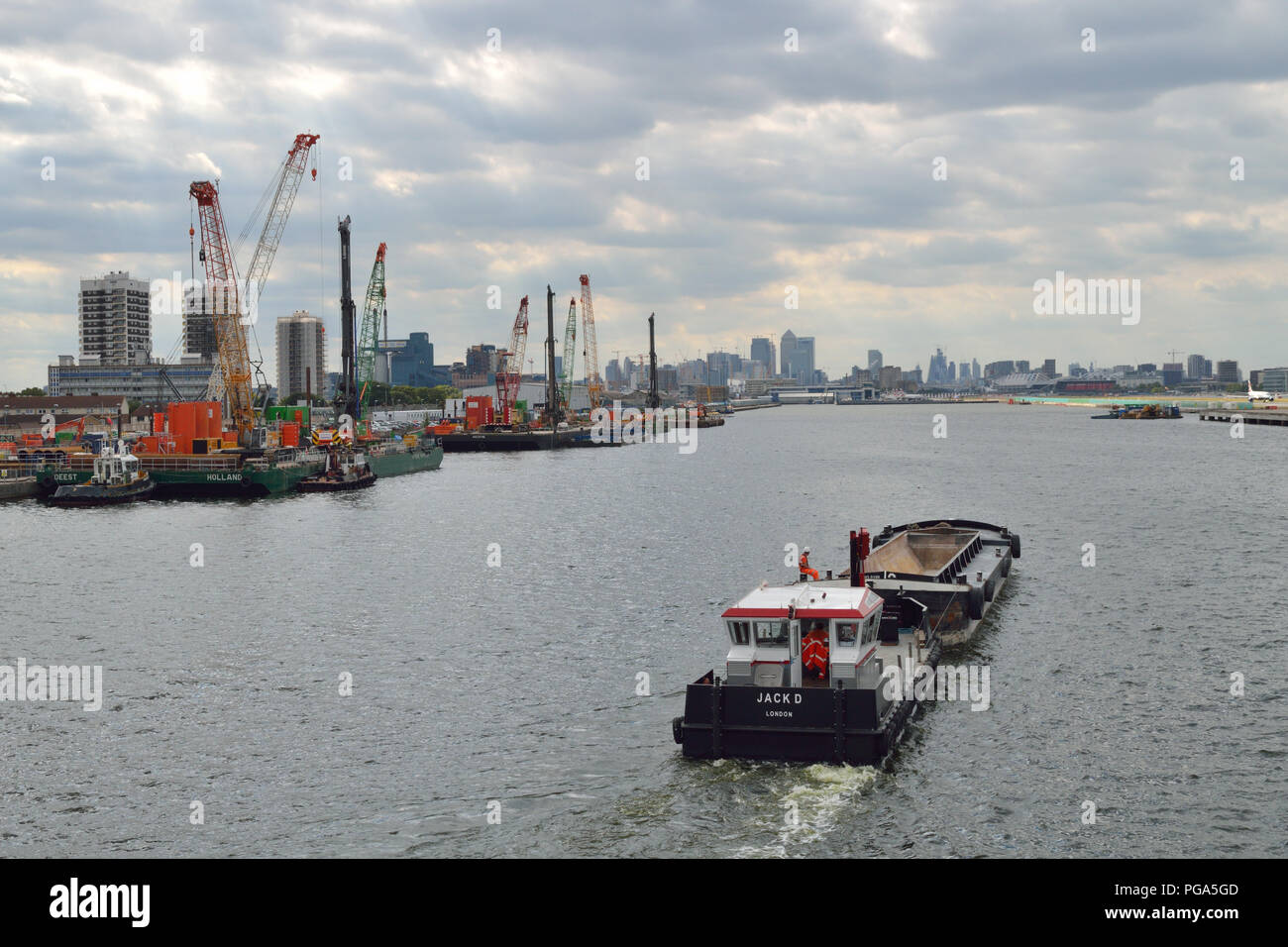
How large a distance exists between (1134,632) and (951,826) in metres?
24.6

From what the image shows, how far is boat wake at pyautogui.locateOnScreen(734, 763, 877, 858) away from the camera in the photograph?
2467cm

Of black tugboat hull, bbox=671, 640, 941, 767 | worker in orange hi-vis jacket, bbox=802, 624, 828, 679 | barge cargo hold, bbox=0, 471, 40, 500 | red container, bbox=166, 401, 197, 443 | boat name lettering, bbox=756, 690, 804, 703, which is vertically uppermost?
red container, bbox=166, 401, 197, 443

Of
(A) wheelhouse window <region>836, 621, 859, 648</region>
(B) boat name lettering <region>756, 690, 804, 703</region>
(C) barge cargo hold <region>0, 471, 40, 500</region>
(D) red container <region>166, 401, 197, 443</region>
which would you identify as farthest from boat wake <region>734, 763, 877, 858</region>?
(D) red container <region>166, 401, 197, 443</region>

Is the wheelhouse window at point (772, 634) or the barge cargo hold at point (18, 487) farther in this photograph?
the barge cargo hold at point (18, 487)

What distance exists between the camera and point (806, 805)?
87.2 feet

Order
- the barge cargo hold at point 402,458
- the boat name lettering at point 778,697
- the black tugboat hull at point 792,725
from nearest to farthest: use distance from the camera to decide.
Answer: the black tugboat hull at point 792,725
the boat name lettering at point 778,697
the barge cargo hold at point 402,458

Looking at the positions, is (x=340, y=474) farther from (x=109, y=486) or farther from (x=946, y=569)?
(x=946, y=569)

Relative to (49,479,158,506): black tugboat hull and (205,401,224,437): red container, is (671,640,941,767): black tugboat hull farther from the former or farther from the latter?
(205,401,224,437): red container

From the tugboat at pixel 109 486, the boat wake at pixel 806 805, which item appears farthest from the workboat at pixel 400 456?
the boat wake at pixel 806 805

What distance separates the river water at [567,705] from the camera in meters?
26.1

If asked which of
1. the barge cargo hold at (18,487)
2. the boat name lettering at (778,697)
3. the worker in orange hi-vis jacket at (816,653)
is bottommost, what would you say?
the boat name lettering at (778,697)

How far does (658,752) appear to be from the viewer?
30.9m

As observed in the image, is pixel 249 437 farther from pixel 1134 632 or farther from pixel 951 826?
pixel 951 826

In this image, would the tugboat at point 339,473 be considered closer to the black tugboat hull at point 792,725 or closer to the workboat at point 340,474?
the workboat at point 340,474
